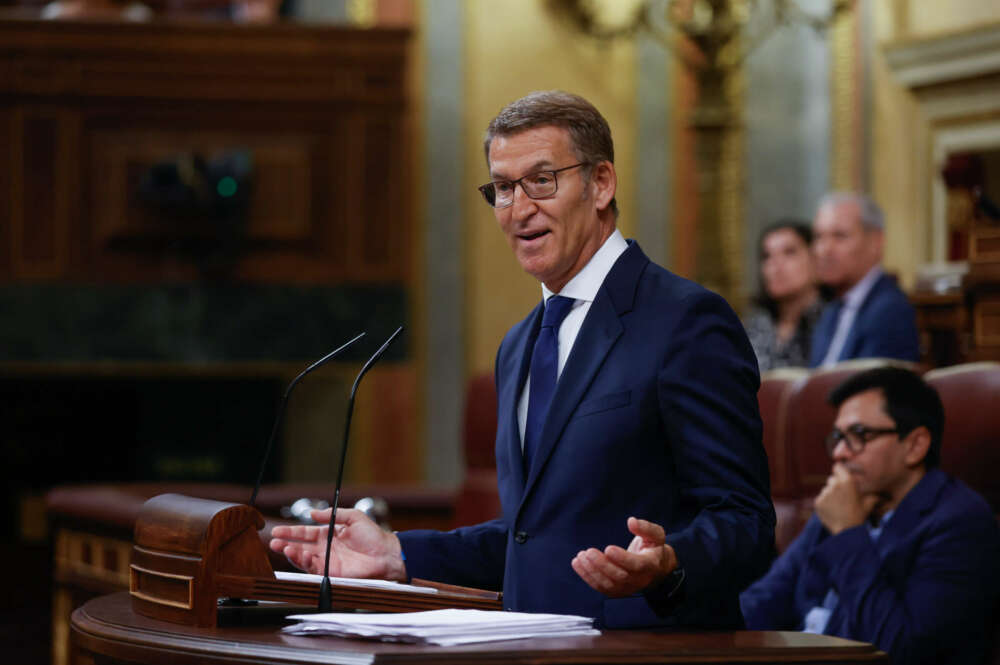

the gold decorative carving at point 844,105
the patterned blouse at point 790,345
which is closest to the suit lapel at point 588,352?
the patterned blouse at point 790,345

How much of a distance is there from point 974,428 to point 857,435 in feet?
0.79

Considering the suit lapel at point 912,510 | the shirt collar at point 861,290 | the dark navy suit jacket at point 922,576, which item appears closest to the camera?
the dark navy suit jacket at point 922,576

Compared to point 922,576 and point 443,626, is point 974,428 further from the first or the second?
point 443,626

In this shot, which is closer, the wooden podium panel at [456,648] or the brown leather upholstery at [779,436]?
the wooden podium panel at [456,648]

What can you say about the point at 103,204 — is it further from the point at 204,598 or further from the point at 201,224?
the point at 204,598

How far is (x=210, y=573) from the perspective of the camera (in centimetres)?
158

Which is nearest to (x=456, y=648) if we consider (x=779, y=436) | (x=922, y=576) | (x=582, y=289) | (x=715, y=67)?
(x=582, y=289)

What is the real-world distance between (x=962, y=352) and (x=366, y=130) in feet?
10.6

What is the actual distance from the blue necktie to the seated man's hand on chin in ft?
0.67

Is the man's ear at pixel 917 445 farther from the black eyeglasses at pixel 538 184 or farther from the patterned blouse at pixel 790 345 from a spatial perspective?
the patterned blouse at pixel 790 345

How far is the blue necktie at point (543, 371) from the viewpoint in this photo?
181 cm

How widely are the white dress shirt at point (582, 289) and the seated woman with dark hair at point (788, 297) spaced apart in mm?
3021

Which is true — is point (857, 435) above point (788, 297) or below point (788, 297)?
below

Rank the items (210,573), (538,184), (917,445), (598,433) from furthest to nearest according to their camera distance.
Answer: (917,445) → (538,184) → (598,433) → (210,573)
